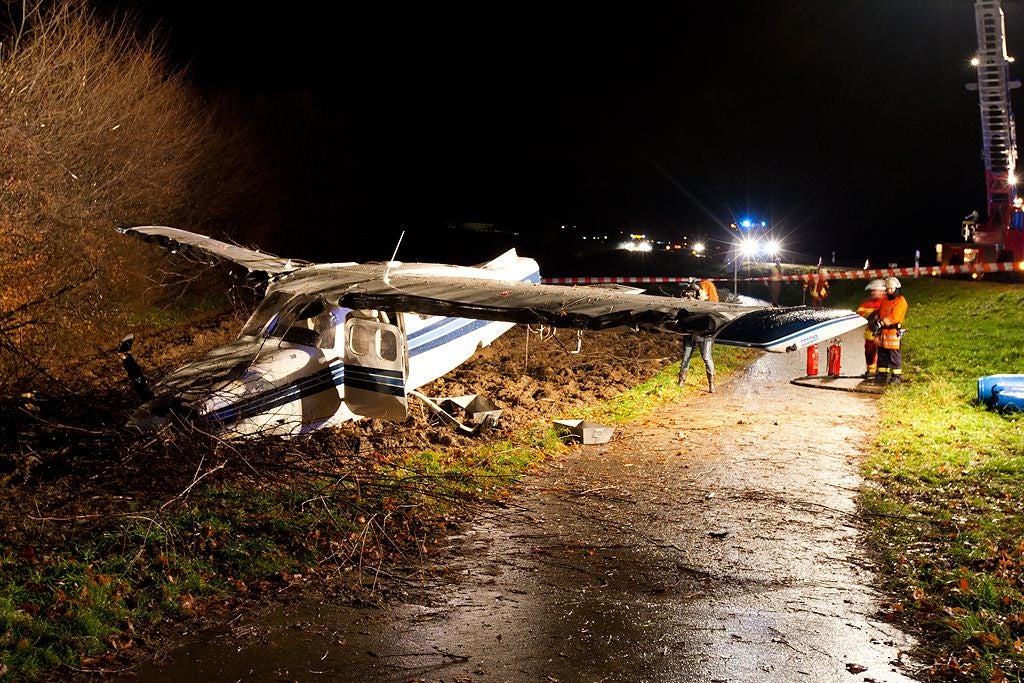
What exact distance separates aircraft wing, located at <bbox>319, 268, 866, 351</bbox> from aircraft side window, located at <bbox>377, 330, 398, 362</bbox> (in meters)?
0.67

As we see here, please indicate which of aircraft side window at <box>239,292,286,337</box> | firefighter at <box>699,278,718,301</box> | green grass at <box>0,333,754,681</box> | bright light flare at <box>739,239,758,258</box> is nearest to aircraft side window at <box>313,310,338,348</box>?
aircraft side window at <box>239,292,286,337</box>

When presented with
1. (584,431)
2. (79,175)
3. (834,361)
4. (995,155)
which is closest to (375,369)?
(584,431)

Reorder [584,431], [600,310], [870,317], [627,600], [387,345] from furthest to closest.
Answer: [870,317] < [584,431] < [387,345] < [600,310] < [627,600]

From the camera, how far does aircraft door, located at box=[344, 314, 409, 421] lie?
10.1 metres

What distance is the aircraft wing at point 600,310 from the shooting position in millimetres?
7078

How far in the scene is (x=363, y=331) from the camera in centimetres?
1038

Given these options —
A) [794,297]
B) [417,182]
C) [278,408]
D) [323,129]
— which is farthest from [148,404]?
[417,182]

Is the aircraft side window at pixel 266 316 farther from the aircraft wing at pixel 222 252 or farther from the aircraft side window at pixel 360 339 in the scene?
the aircraft side window at pixel 360 339

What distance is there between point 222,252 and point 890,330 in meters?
10.5

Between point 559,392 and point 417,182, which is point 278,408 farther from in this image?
point 417,182

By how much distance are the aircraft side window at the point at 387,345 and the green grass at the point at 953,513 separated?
549cm

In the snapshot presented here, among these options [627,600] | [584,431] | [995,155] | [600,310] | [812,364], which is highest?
[995,155]

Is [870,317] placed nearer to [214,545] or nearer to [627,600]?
[627,600]

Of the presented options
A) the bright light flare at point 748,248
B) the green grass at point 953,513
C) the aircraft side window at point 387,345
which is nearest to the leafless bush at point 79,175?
the aircraft side window at point 387,345
